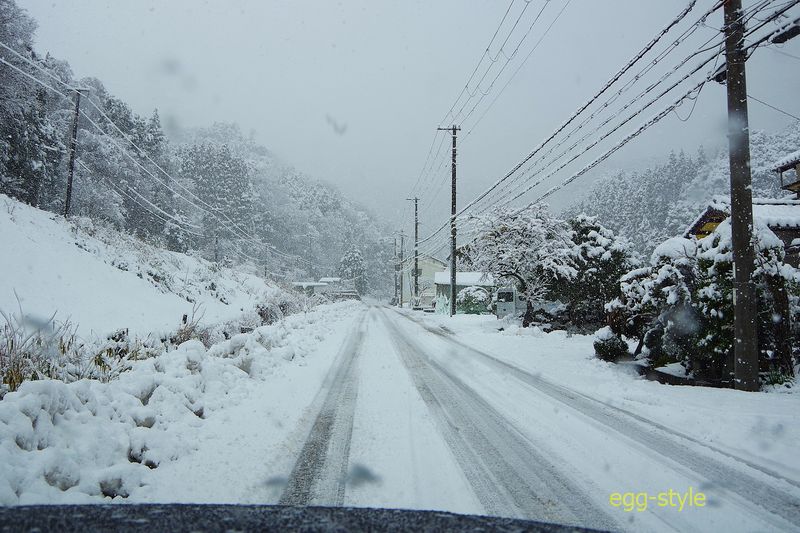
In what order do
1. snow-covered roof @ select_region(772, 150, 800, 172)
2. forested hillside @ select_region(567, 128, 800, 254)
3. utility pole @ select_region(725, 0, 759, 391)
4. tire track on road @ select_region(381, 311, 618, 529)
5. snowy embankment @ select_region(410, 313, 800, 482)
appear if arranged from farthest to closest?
forested hillside @ select_region(567, 128, 800, 254)
snow-covered roof @ select_region(772, 150, 800, 172)
utility pole @ select_region(725, 0, 759, 391)
snowy embankment @ select_region(410, 313, 800, 482)
tire track on road @ select_region(381, 311, 618, 529)

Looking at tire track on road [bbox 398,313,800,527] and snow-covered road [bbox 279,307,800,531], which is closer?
snow-covered road [bbox 279,307,800,531]

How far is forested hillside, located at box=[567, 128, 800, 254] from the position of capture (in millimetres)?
59431

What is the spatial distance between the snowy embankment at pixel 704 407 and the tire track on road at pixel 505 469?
2051 millimetres

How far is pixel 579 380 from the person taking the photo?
25.7 feet

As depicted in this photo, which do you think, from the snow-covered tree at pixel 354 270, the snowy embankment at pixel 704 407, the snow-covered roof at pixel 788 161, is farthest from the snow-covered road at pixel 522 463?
the snow-covered tree at pixel 354 270

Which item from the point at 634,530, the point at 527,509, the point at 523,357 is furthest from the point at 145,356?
the point at 523,357

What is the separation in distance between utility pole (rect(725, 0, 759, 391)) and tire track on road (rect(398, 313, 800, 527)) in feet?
9.85

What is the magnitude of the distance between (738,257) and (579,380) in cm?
345

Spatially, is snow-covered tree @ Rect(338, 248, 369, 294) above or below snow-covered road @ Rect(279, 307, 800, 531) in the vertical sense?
above

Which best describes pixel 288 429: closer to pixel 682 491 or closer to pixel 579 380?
pixel 682 491

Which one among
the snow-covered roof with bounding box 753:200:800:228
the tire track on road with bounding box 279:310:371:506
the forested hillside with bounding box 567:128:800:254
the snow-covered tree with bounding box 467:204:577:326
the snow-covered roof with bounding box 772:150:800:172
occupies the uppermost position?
the forested hillside with bounding box 567:128:800:254

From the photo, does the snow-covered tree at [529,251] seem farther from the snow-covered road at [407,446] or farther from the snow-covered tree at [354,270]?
the snow-covered tree at [354,270]

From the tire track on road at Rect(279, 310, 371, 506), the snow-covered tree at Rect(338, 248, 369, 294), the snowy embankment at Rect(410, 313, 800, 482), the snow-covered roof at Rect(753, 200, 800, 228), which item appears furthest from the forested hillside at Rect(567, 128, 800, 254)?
the tire track on road at Rect(279, 310, 371, 506)

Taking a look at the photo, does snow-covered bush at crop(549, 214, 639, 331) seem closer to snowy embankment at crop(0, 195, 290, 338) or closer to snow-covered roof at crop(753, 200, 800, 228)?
snow-covered roof at crop(753, 200, 800, 228)
